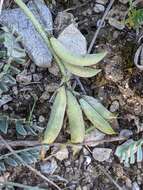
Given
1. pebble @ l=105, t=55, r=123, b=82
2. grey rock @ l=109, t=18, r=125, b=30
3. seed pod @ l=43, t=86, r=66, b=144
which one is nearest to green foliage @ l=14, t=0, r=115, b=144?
seed pod @ l=43, t=86, r=66, b=144

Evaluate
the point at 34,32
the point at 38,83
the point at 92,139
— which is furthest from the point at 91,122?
the point at 34,32

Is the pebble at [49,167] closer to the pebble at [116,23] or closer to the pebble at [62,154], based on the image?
the pebble at [62,154]

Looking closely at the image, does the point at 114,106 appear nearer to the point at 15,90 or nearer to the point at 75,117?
the point at 75,117

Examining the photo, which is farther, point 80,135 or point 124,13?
point 124,13

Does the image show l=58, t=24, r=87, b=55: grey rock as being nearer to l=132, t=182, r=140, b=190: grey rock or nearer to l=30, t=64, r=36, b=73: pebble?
l=30, t=64, r=36, b=73: pebble

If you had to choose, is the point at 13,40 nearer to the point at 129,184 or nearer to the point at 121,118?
the point at 121,118

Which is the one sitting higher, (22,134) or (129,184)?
(22,134)
